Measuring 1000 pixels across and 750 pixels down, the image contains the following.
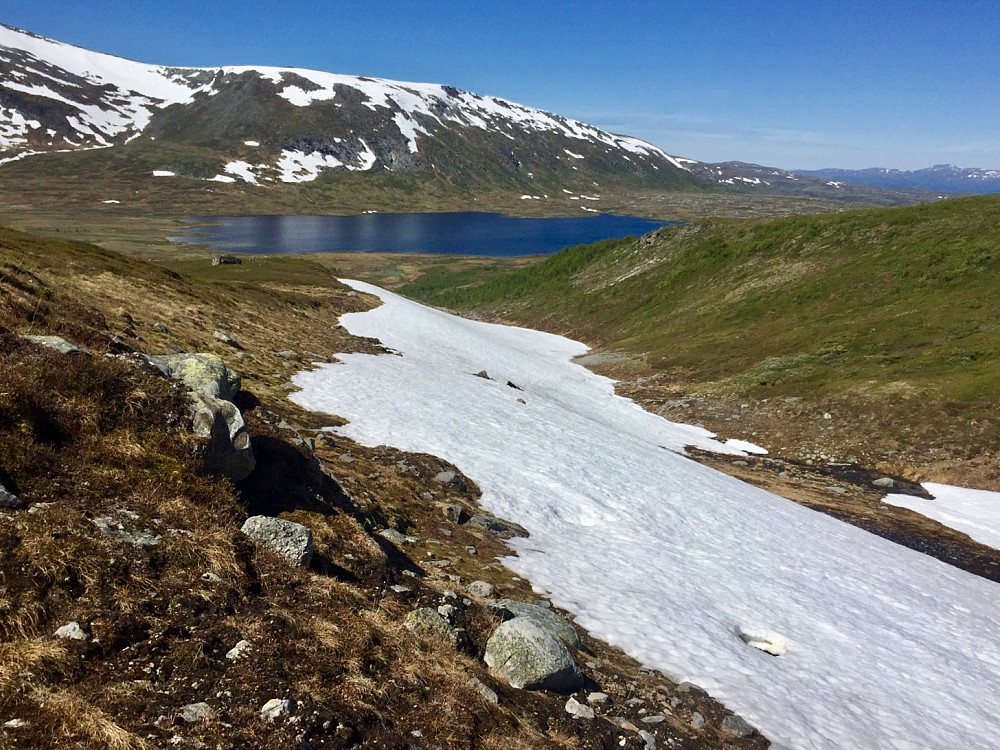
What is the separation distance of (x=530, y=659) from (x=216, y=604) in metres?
4.38

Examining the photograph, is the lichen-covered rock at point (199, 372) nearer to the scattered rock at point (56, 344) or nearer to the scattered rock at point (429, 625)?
the scattered rock at point (56, 344)

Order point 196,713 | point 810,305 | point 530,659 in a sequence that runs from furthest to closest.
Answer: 1. point 810,305
2. point 530,659
3. point 196,713

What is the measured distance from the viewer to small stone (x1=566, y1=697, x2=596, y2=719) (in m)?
7.71

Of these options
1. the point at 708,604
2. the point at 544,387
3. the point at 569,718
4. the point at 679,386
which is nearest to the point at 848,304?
the point at 679,386

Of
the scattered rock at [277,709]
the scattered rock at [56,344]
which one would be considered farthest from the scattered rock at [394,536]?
the scattered rock at [56,344]

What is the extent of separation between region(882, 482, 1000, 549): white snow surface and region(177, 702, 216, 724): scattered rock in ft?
92.6

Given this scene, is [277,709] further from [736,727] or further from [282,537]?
[736,727]

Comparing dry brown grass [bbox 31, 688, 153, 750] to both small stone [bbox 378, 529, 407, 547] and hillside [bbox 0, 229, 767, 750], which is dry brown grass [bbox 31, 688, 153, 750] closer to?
hillside [bbox 0, 229, 767, 750]

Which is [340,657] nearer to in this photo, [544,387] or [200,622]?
[200,622]

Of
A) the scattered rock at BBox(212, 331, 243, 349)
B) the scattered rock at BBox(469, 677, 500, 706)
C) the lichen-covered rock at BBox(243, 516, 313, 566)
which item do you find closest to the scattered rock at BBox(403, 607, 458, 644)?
the scattered rock at BBox(469, 677, 500, 706)

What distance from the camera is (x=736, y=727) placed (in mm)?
8688

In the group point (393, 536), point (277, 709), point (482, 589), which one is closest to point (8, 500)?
point (277, 709)

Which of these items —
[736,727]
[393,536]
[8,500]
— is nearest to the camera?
[8,500]

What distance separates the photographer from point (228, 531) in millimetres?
7719
